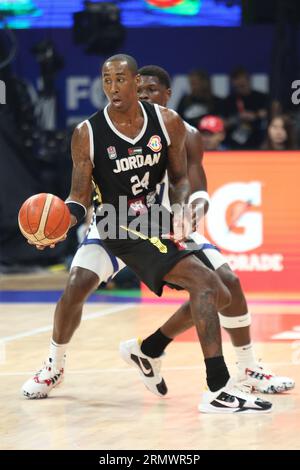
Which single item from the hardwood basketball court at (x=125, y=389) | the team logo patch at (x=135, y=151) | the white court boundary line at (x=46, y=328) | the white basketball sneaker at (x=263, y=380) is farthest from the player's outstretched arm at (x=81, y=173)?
the white court boundary line at (x=46, y=328)

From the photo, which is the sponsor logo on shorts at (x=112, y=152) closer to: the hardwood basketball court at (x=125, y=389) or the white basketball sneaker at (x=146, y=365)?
the white basketball sneaker at (x=146, y=365)

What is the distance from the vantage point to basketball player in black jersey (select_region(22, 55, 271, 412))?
21.7ft

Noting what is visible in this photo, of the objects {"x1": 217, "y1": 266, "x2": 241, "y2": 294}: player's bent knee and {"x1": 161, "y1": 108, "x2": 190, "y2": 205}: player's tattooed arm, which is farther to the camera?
{"x1": 217, "y1": 266, "x2": 241, "y2": 294}: player's bent knee

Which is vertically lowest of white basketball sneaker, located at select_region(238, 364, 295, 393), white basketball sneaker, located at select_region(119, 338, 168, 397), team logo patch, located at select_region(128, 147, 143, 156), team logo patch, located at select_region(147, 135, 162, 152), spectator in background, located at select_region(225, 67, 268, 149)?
spectator in background, located at select_region(225, 67, 268, 149)

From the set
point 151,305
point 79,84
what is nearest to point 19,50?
point 79,84

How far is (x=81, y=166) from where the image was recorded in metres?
6.91

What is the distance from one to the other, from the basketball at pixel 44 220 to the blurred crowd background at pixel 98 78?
7.12 meters

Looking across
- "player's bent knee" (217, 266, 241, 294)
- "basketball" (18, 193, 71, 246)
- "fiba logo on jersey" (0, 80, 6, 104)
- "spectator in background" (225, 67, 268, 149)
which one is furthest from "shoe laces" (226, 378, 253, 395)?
"fiba logo on jersey" (0, 80, 6, 104)

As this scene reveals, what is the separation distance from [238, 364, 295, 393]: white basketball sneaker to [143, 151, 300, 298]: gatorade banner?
181 inches

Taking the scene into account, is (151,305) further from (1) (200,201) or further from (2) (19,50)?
Result: (2) (19,50)

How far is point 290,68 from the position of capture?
47.4 ft

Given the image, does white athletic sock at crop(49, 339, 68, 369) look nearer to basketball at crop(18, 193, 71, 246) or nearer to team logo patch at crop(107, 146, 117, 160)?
basketball at crop(18, 193, 71, 246)

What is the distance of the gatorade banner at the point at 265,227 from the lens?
11922 mm
